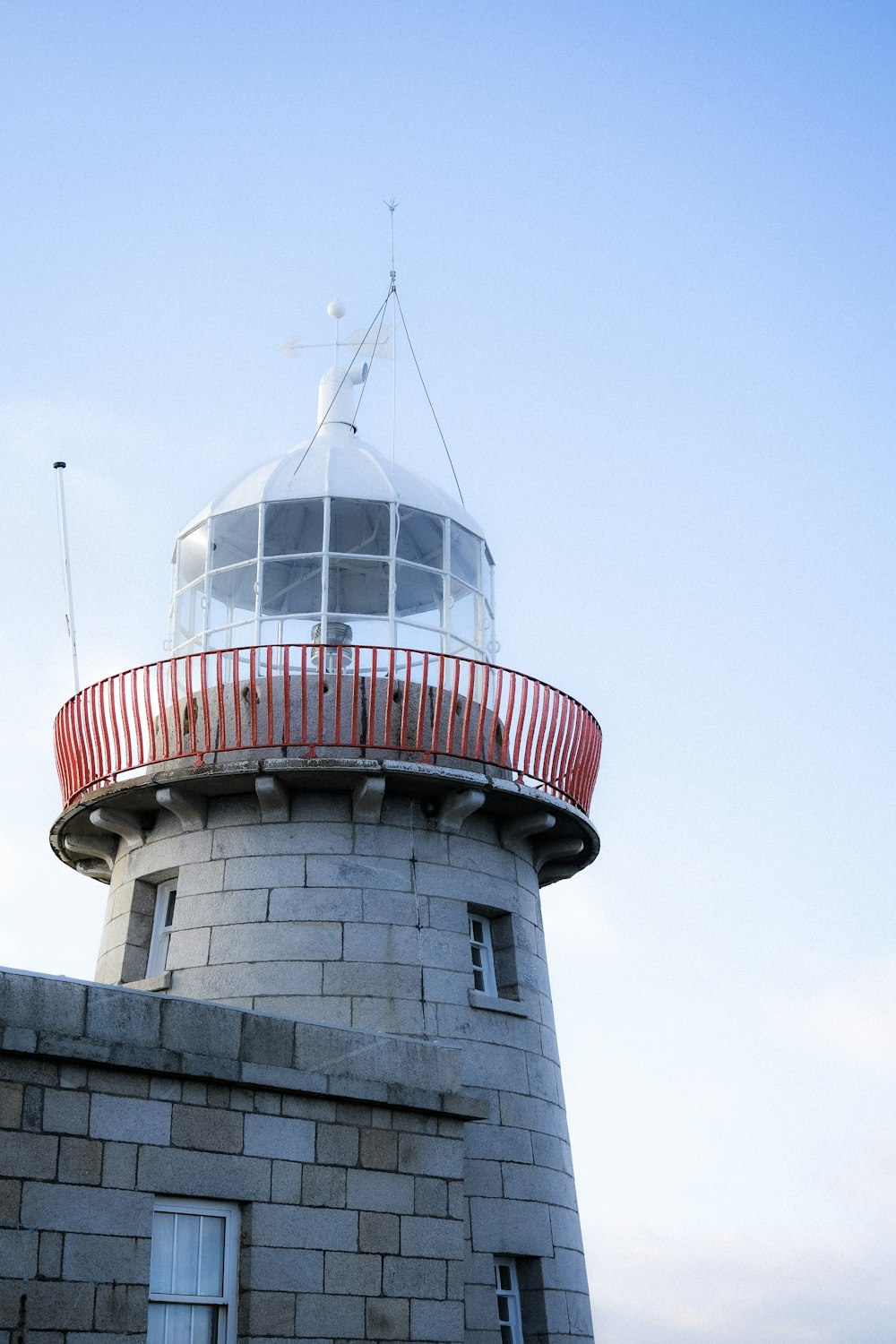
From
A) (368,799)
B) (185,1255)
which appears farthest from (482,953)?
(185,1255)

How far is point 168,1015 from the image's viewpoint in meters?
9.19

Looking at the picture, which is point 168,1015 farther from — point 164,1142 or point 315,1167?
point 315,1167

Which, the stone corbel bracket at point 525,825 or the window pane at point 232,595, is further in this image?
the window pane at point 232,595

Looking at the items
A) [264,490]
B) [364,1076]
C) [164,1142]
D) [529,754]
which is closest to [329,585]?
[264,490]

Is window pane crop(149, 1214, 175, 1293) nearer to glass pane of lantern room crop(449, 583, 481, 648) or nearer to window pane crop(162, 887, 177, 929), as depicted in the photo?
window pane crop(162, 887, 177, 929)

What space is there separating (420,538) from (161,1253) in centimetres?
728

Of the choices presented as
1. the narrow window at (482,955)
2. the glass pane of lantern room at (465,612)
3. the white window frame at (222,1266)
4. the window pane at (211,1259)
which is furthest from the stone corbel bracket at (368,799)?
the window pane at (211,1259)

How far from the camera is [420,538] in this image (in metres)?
14.3

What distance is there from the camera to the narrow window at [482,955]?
13141 mm

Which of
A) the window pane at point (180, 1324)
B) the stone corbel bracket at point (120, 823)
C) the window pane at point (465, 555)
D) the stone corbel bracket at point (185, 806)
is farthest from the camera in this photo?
the window pane at point (465, 555)

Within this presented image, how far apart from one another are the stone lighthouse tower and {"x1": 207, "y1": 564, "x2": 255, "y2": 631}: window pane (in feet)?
0.08

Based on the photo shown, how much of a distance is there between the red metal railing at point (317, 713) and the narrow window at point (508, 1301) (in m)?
3.91

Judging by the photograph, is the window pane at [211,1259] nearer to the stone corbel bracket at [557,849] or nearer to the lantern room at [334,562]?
the lantern room at [334,562]

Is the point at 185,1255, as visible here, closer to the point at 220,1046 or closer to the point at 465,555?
the point at 220,1046
